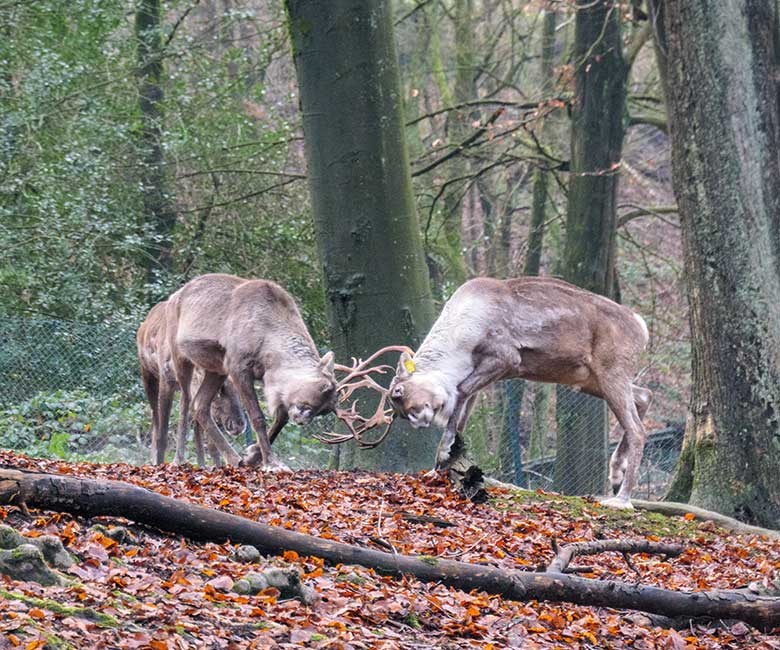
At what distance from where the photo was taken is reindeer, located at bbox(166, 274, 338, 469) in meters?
9.77

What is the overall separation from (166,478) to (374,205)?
3.60 metres

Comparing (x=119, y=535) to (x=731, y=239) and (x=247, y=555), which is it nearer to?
(x=247, y=555)

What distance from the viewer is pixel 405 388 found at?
9547mm

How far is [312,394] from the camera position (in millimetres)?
9688

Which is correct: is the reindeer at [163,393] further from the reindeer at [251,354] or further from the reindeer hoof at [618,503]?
the reindeer hoof at [618,503]

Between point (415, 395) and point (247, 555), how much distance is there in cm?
455

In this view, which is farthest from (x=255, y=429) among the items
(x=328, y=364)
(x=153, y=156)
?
(x=153, y=156)

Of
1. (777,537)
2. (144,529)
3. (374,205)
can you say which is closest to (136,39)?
(374,205)

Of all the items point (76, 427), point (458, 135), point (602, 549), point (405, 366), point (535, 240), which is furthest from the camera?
point (458, 135)

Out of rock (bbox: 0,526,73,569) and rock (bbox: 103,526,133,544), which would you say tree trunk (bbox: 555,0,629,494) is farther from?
rock (bbox: 0,526,73,569)

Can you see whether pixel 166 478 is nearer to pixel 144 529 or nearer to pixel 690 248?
pixel 144 529

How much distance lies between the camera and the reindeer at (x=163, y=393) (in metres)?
11.0

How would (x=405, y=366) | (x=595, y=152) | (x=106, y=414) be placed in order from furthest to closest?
1. (x=595, y=152)
2. (x=106, y=414)
3. (x=405, y=366)

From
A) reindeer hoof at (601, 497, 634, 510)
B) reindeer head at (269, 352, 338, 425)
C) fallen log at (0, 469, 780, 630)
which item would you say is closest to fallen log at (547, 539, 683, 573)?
Result: fallen log at (0, 469, 780, 630)
